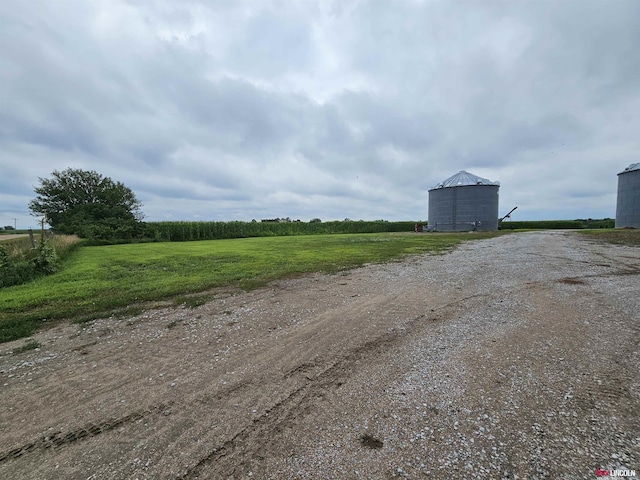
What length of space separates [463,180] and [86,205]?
173 ft

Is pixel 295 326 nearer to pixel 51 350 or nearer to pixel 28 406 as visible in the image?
pixel 28 406

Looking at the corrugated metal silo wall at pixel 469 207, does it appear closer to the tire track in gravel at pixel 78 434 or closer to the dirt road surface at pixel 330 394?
the dirt road surface at pixel 330 394

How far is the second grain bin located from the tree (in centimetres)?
4036

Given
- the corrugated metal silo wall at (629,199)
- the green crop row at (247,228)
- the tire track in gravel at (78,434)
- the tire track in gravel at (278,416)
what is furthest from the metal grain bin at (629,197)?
the tire track in gravel at (78,434)

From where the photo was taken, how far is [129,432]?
2.36m

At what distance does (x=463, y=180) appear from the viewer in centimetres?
3791

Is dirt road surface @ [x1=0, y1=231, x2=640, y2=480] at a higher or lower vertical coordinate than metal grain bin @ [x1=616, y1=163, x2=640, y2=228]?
lower

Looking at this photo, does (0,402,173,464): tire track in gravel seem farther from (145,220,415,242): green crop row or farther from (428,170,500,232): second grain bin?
(428,170,500,232): second grain bin

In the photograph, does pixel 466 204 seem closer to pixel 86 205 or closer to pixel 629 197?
pixel 629 197

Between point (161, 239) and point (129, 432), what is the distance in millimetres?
39366

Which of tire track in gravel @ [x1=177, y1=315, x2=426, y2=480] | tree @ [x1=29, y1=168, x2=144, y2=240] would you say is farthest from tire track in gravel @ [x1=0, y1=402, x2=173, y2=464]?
tree @ [x1=29, y1=168, x2=144, y2=240]

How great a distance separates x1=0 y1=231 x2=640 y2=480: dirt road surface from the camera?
6.66ft

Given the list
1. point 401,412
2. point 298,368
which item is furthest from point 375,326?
point 401,412

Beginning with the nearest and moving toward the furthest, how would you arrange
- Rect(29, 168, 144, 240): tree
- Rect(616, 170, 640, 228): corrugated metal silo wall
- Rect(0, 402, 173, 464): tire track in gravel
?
Rect(0, 402, 173, 464): tire track in gravel
Rect(616, 170, 640, 228): corrugated metal silo wall
Rect(29, 168, 144, 240): tree
